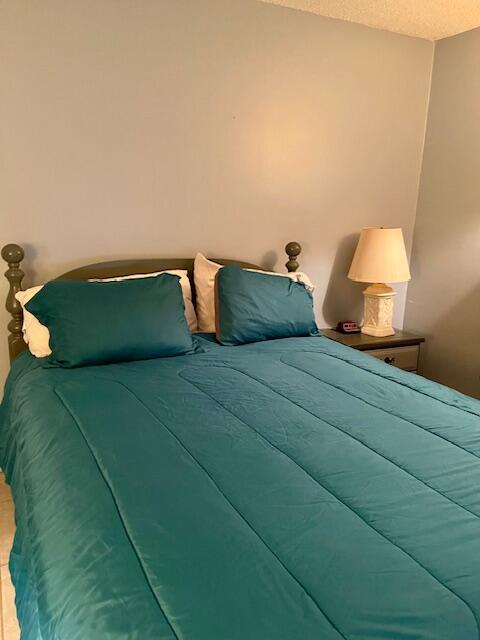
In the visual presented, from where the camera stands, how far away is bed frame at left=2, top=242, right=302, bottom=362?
7.52ft

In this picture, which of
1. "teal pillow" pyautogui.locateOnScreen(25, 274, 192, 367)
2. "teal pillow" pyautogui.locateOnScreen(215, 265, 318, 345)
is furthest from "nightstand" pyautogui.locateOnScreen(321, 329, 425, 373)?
"teal pillow" pyautogui.locateOnScreen(25, 274, 192, 367)

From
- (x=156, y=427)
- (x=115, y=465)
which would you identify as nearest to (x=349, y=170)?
(x=156, y=427)

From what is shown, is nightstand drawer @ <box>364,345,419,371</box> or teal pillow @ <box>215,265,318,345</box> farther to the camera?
nightstand drawer @ <box>364,345,419,371</box>

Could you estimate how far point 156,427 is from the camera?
1562 millimetres

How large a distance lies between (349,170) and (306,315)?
104cm

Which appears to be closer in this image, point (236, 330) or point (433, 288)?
Result: point (236, 330)

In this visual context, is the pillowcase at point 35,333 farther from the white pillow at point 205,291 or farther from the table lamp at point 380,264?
the table lamp at point 380,264

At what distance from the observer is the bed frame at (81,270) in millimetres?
2293

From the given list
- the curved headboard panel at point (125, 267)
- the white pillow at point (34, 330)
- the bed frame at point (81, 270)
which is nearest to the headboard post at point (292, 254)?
the bed frame at point (81, 270)

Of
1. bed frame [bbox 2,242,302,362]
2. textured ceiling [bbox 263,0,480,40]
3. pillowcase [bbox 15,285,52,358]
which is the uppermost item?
textured ceiling [bbox 263,0,480,40]

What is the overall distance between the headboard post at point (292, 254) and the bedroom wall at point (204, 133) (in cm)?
7

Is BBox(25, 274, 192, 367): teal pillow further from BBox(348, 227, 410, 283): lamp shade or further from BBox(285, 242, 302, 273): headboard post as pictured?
BBox(348, 227, 410, 283): lamp shade

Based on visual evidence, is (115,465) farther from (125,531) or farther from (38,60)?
(38,60)

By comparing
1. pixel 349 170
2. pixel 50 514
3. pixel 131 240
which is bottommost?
pixel 50 514
